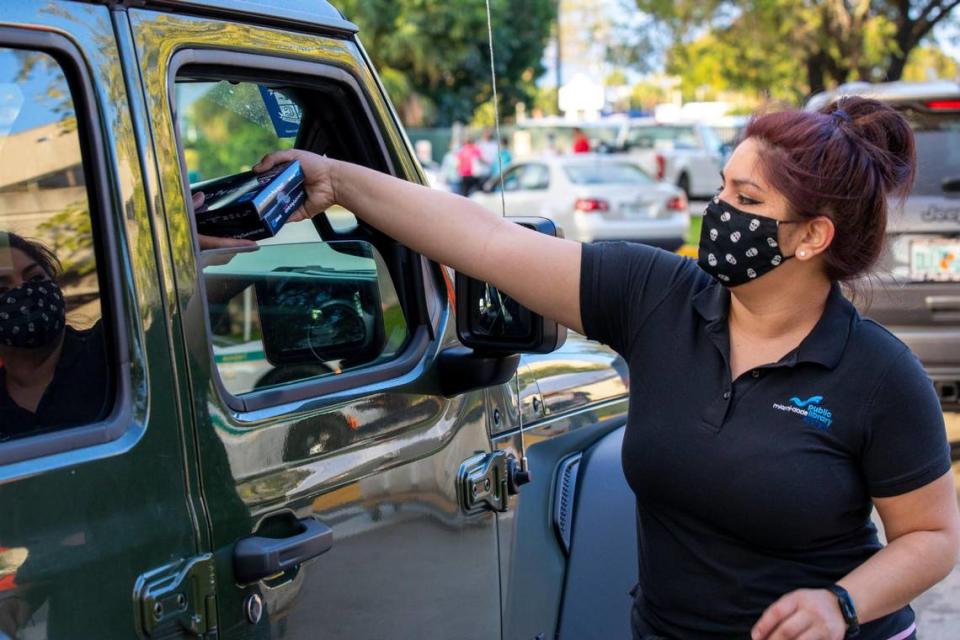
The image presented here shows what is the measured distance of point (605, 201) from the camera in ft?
54.1

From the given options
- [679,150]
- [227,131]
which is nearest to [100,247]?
[227,131]

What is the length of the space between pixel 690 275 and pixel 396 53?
31242 millimetres

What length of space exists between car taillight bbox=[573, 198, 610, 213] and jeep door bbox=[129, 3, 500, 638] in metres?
13.8

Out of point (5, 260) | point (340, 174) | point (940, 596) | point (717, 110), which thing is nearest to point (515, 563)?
point (340, 174)

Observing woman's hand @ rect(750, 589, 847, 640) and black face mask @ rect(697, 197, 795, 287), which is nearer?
woman's hand @ rect(750, 589, 847, 640)

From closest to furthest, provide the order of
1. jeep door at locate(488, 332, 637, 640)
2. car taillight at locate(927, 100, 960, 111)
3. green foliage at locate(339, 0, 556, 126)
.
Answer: jeep door at locate(488, 332, 637, 640), car taillight at locate(927, 100, 960, 111), green foliage at locate(339, 0, 556, 126)

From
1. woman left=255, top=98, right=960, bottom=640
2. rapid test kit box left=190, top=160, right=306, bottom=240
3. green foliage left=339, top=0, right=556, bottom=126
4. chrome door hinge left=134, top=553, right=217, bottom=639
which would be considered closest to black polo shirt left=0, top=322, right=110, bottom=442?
chrome door hinge left=134, top=553, right=217, bottom=639

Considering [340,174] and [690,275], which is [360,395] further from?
[690,275]

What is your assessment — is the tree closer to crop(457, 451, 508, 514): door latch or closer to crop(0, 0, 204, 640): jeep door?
crop(457, 451, 508, 514): door latch

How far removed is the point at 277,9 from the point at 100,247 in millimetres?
645

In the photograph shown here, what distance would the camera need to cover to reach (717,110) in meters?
57.2

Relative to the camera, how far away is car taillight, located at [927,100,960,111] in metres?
7.13

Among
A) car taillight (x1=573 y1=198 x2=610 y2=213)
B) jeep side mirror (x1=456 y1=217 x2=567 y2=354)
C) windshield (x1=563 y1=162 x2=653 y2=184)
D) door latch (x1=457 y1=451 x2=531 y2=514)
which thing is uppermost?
jeep side mirror (x1=456 y1=217 x2=567 y2=354)

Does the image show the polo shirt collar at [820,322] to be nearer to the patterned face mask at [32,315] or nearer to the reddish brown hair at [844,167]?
the reddish brown hair at [844,167]
